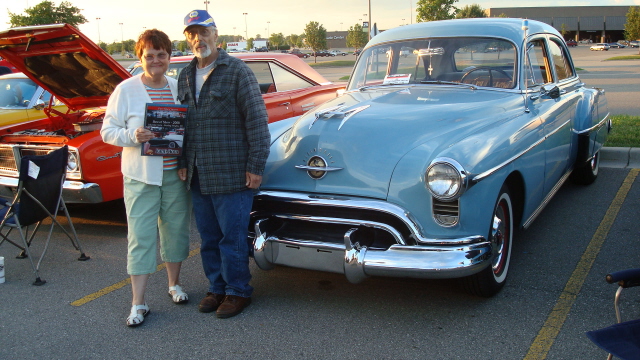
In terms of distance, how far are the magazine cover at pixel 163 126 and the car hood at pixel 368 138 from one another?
0.65 m

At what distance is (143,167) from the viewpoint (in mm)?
3453

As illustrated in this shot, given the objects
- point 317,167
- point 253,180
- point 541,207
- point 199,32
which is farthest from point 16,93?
point 541,207

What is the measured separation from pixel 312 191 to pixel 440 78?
5.84 feet

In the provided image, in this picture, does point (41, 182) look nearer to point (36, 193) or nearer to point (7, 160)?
point (36, 193)

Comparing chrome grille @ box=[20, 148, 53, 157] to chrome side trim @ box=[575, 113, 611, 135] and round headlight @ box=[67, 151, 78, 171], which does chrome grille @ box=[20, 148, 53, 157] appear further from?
chrome side trim @ box=[575, 113, 611, 135]

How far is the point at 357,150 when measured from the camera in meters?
3.46

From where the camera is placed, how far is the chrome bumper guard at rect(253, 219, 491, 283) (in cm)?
307

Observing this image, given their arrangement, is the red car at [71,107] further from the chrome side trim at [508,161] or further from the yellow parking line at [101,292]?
the chrome side trim at [508,161]

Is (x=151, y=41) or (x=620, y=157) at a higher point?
(x=151, y=41)

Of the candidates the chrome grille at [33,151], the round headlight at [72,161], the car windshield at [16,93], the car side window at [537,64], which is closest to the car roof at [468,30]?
the car side window at [537,64]

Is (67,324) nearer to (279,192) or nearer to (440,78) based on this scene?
(279,192)

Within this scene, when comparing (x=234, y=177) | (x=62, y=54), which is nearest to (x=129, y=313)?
(x=234, y=177)

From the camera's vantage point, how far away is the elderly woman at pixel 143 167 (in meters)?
3.45

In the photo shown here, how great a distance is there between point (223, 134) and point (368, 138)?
2.87ft
